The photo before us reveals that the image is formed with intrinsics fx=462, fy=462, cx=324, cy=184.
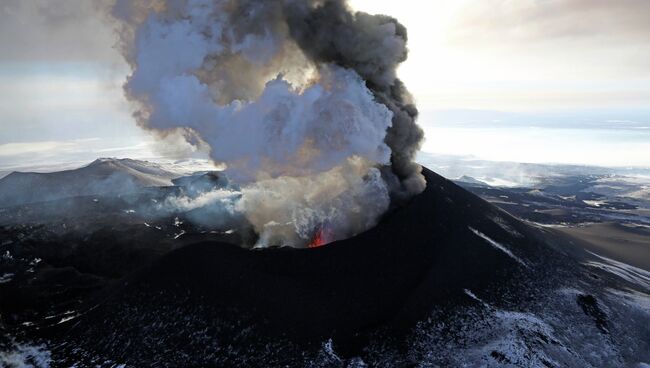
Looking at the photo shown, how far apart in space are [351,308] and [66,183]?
12592 cm

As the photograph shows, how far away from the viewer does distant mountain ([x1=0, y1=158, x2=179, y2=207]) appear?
5113 inches

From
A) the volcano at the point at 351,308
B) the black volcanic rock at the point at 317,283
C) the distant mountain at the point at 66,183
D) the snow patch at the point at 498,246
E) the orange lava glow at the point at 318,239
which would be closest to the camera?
the volcano at the point at 351,308

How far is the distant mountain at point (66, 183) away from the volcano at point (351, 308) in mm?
84434

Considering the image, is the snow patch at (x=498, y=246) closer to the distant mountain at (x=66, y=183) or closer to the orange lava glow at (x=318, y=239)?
the orange lava glow at (x=318, y=239)

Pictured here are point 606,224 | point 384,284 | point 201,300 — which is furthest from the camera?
point 606,224

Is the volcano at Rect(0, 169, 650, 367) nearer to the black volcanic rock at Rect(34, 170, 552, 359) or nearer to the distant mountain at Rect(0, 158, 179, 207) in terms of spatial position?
the black volcanic rock at Rect(34, 170, 552, 359)

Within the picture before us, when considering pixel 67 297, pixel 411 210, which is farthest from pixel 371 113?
pixel 67 297

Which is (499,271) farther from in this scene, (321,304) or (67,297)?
(67,297)

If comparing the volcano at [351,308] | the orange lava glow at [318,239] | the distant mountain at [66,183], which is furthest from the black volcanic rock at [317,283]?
the distant mountain at [66,183]

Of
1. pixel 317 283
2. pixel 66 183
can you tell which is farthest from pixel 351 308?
pixel 66 183

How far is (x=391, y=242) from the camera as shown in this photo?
52.5 metres

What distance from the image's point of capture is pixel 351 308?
143ft

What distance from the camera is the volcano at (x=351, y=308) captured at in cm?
3900

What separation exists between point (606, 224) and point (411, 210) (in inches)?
4413
